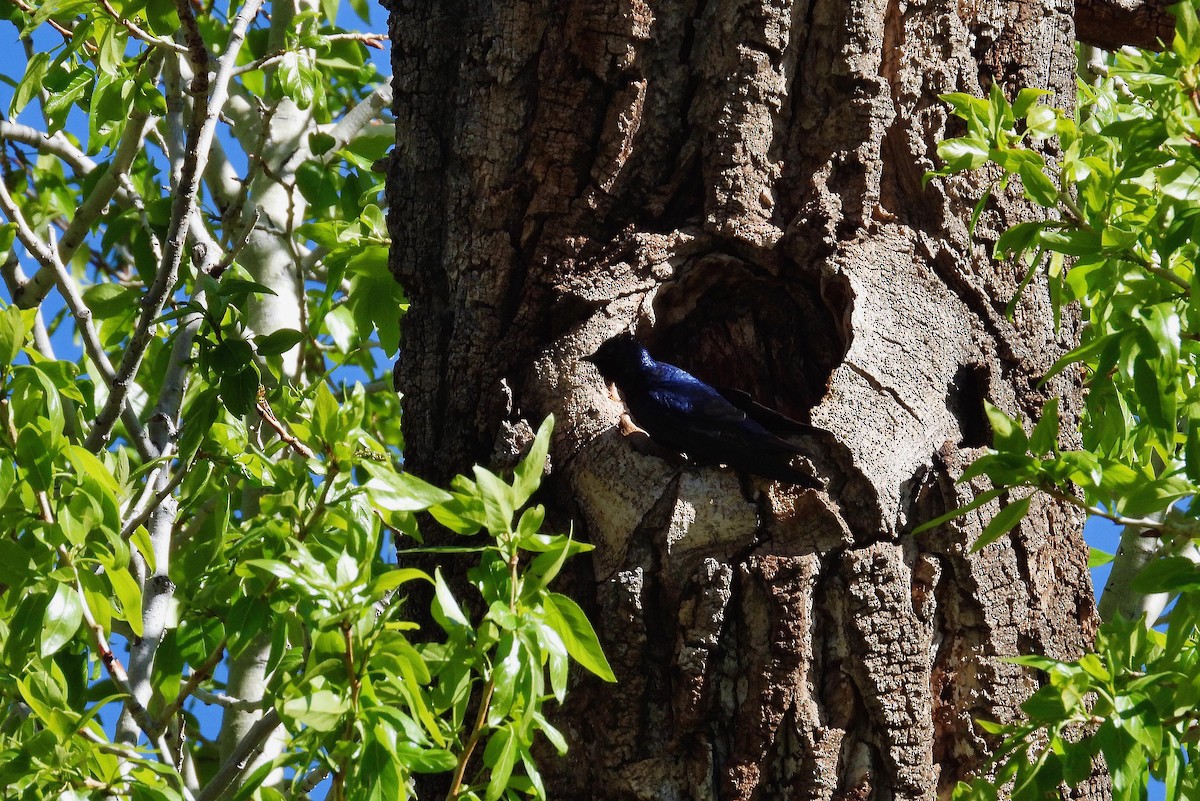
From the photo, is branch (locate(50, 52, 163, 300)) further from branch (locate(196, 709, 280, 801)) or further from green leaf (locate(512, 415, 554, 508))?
green leaf (locate(512, 415, 554, 508))

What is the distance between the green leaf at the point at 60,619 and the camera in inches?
61.2

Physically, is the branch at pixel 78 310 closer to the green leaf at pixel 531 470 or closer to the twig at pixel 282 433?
the twig at pixel 282 433

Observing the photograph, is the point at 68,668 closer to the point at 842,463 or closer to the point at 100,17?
the point at 842,463

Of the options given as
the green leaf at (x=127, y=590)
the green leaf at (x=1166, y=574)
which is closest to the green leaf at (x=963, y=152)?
the green leaf at (x=1166, y=574)

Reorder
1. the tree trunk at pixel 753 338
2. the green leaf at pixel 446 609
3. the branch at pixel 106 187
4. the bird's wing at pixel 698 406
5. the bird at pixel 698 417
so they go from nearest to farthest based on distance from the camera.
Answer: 1. the green leaf at pixel 446 609
2. the tree trunk at pixel 753 338
3. the bird at pixel 698 417
4. the bird's wing at pixel 698 406
5. the branch at pixel 106 187

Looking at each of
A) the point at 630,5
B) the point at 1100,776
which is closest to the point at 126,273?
the point at 630,5

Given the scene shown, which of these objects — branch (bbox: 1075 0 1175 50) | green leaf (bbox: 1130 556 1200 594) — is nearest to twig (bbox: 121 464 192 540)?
green leaf (bbox: 1130 556 1200 594)

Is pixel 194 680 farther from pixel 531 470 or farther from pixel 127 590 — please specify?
pixel 531 470

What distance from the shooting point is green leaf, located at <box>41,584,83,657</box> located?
61.2 inches

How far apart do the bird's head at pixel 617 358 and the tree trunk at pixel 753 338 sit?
36 millimetres

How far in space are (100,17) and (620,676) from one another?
6.81 ft

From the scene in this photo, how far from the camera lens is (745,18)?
7.12ft

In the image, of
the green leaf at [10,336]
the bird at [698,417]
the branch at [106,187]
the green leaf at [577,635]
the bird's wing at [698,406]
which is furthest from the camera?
the branch at [106,187]

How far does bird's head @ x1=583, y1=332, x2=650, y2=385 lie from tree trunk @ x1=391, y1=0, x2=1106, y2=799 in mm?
36
